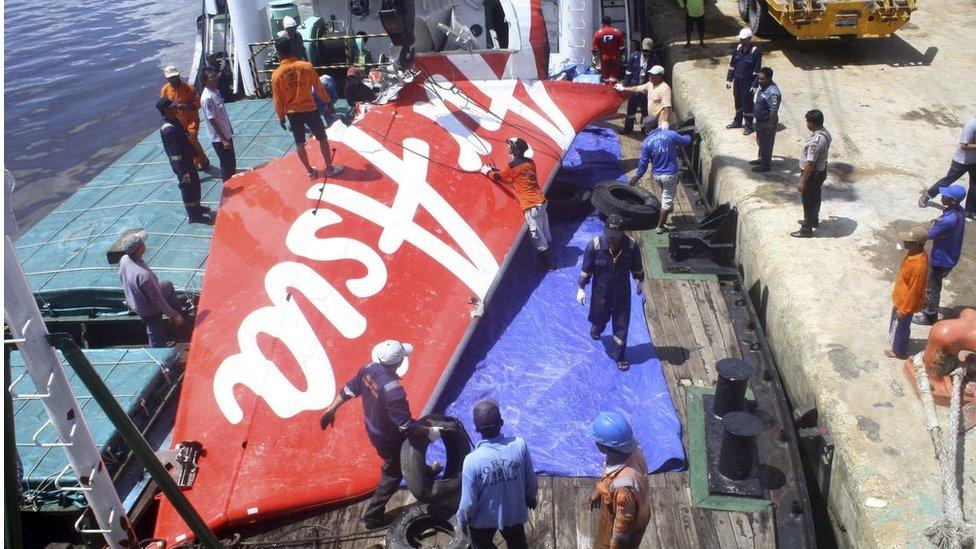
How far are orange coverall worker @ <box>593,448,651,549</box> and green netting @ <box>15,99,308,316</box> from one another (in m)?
5.11

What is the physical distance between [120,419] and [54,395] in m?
0.42

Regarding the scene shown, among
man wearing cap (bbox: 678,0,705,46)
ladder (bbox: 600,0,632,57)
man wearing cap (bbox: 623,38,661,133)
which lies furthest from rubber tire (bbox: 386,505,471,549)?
man wearing cap (bbox: 678,0,705,46)

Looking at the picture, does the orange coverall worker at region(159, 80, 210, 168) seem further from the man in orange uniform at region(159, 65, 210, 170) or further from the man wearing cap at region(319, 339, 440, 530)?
the man wearing cap at region(319, 339, 440, 530)

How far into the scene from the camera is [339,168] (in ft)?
27.9

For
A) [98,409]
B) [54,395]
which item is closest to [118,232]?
[98,409]

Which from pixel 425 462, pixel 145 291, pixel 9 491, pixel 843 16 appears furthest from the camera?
pixel 843 16

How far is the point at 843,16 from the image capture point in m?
13.9

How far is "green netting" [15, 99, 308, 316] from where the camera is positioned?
25.7 feet

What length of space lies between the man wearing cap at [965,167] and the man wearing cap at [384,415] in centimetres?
717

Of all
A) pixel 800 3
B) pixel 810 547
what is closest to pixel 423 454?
pixel 810 547

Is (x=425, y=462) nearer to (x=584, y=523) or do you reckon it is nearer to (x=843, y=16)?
(x=584, y=523)

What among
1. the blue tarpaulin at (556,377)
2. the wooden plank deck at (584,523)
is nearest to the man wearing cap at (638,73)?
the blue tarpaulin at (556,377)

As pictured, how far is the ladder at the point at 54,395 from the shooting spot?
158 inches

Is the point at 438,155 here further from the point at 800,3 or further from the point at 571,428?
the point at 800,3
